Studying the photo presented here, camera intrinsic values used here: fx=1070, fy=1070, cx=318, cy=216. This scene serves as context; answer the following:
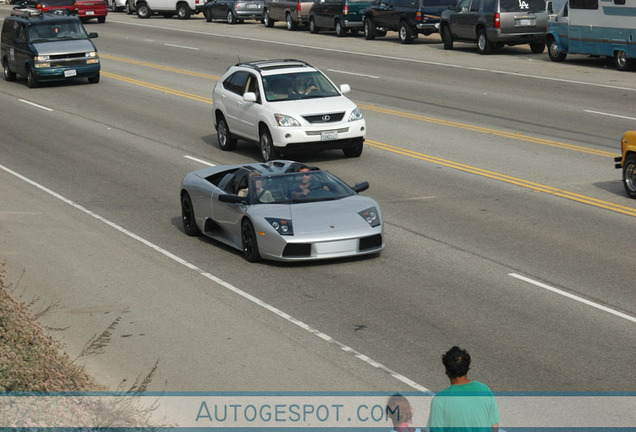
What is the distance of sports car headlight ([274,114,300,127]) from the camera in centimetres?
2020

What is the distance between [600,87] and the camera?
29.3 metres

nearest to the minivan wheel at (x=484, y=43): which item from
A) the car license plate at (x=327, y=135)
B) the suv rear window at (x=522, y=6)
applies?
the suv rear window at (x=522, y=6)

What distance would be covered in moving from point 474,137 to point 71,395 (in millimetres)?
15403

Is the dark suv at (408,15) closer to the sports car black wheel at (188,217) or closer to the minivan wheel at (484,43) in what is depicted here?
the minivan wheel at (484,43)

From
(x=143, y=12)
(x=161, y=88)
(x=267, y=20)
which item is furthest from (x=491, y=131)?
(x=143, y=12)

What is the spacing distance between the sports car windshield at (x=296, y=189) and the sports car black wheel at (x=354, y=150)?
21.1ft

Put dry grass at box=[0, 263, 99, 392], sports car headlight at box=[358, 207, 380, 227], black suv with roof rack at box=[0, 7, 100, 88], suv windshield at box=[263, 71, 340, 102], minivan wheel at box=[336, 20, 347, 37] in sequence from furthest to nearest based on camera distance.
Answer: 1. minivan wheel at box=[336, 20, 347, 37]
2. black suv with roof rack at box=[0, 7, 100, 88]
3. suv windshield at box=[263, 71, 340, 102]
4. sports car headlight at box=[358, 207, 380, 227]
5. dry grass at box=[0, 263, 99, 392]

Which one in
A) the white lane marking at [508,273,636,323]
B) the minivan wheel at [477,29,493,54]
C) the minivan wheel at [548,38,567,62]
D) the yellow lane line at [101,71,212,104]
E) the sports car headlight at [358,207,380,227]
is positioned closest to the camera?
the white lane marking at [508,273,636,323]

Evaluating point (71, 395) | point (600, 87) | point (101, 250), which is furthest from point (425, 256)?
point (600, 87)

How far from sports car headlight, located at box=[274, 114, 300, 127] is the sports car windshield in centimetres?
579

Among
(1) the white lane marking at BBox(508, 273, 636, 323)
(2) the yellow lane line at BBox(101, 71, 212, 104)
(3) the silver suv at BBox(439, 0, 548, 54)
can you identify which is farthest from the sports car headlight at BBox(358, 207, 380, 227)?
(3) the silver suv at BBox(439, 0, 548, 54)

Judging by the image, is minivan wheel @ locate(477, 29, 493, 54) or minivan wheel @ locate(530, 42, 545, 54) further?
minivan wheel @ locate(530, 42, 545, 54)

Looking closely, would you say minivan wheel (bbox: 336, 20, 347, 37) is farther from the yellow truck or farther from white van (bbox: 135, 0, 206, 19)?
the yellow truck

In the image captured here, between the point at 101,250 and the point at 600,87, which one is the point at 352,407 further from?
the point at 600,87
